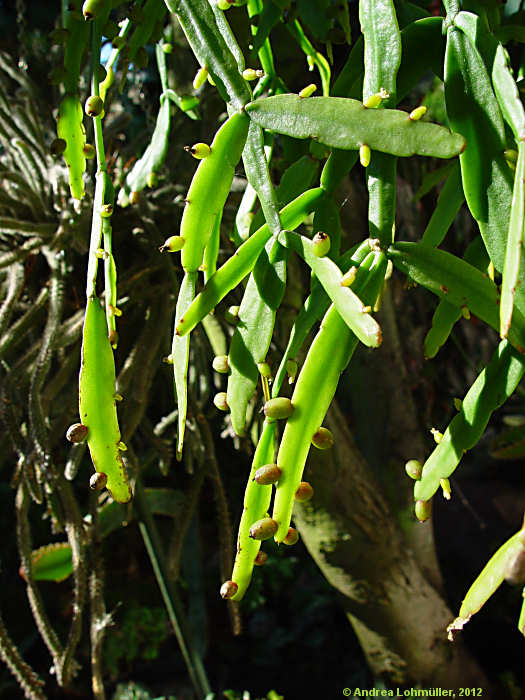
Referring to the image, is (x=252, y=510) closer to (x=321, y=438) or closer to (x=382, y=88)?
(x=321, y=438)

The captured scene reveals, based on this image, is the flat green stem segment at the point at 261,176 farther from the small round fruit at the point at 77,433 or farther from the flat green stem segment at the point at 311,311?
the small round fruit at the point at 77,433

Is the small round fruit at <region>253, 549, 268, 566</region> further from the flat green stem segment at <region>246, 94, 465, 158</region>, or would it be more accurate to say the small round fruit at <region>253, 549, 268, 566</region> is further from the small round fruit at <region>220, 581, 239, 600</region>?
the flat green stem segment at <region>246, 94, 465, 158</region>

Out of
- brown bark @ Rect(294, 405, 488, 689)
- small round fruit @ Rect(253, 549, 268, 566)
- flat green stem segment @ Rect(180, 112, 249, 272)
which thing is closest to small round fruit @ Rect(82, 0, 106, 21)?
flat green stem segment @ Rect(180, 112, 249, 272)

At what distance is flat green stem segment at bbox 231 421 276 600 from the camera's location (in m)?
0.34

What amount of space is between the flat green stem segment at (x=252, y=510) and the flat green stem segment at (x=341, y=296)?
8 centimetres

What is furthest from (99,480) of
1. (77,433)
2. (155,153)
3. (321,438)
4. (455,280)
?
(155,153)

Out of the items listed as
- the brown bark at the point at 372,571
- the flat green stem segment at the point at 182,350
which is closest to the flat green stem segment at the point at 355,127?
the flat green stem segment at the point at 182,350

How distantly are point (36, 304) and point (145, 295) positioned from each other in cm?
14

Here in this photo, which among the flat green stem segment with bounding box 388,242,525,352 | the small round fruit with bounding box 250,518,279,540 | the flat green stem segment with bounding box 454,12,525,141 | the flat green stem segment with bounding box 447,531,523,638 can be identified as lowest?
the flat green stem segment with bounding box 447,531,523,638

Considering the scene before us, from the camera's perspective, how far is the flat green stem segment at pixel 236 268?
1.14 ft

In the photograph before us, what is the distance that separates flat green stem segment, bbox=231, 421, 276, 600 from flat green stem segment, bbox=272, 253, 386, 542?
0.7 inches

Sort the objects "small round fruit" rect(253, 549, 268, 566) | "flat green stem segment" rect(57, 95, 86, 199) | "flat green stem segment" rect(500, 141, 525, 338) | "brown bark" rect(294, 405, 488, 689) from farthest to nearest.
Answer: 1. "brown bark" rect(294, 405, 488, 689)
2. "flat green stem segment" rect(57, 95, 86, 199)
3. "small round fruit" rect(253, 549, 268, 566)
4. "flat green stem segment" rect(500, 141, 525, 338)

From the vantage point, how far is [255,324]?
36cm

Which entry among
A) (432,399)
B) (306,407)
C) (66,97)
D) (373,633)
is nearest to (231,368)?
(306,407)
